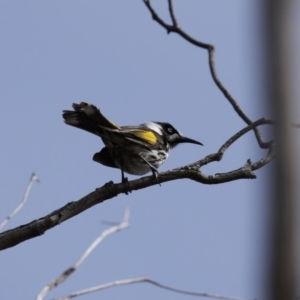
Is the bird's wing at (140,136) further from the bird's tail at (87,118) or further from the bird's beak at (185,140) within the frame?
the bird's beak at (185,140)

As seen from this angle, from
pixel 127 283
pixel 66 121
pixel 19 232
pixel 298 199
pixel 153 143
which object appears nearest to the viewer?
pixel 298 199

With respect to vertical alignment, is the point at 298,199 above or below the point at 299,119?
below

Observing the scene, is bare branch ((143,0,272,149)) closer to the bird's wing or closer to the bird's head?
the bird's wing

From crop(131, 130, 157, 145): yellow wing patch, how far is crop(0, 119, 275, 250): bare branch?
169 centimetres

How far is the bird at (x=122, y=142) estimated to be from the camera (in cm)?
490

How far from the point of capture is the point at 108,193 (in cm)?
402

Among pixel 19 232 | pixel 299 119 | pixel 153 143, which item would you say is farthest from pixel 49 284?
pixel 299 119

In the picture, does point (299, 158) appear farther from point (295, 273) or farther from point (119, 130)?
point (119, 130)

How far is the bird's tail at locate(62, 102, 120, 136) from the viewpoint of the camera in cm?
480

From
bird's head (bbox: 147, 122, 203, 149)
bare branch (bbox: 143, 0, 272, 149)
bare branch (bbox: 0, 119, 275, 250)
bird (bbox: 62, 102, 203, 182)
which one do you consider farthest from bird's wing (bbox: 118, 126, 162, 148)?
bare branch (bbox: 0, 119, 275, 250)

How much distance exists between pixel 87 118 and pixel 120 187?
1115 millimetres

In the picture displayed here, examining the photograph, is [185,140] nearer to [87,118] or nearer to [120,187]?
[87,118]

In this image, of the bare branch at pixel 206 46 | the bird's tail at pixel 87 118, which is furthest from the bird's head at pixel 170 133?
the bare branch at pixel 206 46

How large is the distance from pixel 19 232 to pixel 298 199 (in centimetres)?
305
